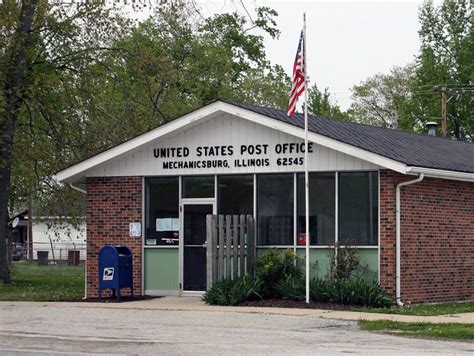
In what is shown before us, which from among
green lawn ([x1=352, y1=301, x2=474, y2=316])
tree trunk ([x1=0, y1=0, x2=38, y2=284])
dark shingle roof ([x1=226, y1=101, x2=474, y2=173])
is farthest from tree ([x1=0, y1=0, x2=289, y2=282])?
green lawn ([x1=352, y1=301, x2=474, y2=316])

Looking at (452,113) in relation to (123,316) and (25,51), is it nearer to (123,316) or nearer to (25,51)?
(25,51)

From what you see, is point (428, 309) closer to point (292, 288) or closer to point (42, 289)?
point (292, 288)

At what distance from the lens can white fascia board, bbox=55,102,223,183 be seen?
23.7 m

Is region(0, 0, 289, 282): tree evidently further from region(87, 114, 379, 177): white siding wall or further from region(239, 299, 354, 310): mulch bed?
region(239, 299, 354, 310): mulch bed

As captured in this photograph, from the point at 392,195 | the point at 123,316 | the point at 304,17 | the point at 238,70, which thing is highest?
the point at 238,70

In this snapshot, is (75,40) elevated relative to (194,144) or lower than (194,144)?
elevated

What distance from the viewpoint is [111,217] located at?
25.1m

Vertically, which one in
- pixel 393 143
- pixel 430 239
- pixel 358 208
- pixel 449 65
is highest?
pixel 449 65

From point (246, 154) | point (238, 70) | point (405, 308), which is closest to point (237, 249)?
point (246, 154)

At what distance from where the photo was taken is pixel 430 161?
76.2 feet

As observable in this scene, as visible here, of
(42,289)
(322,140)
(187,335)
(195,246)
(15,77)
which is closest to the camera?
(187,335)

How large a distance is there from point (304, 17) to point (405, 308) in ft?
20.0

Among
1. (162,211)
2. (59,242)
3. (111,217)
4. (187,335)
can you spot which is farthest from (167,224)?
(59,242)

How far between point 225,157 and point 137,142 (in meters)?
2.05
